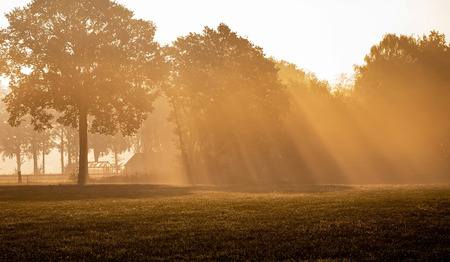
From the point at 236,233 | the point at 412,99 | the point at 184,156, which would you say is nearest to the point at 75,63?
the point at 184,156

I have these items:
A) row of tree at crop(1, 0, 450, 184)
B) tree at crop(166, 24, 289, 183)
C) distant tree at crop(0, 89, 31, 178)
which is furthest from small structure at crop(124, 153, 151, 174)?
tree at crop(166, 24, 289, 183)

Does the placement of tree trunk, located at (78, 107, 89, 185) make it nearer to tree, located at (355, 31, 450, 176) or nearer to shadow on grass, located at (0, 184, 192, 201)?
shadow on grass, located at (0, 184, 192, 201)

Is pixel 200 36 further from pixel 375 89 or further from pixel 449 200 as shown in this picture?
pixel 449 200

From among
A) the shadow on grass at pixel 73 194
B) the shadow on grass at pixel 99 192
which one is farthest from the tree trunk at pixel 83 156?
the shadow on grass at pixel 73 194

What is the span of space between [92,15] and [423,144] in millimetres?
53543

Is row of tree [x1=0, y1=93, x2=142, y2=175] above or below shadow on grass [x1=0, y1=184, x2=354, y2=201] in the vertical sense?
above

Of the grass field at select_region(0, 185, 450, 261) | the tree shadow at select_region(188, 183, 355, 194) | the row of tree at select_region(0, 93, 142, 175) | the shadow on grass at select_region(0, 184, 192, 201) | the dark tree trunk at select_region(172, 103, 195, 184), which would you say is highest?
the row of tree at select_region(0, 93, 142, 175)

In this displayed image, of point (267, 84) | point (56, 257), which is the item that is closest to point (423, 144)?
point (267, 84)

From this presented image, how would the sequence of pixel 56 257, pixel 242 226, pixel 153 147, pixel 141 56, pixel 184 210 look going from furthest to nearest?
1. pixel 153 147
2. pixel 141 56
3. pixel 184 210
4. pixel 242 226
5. pixel 56 257

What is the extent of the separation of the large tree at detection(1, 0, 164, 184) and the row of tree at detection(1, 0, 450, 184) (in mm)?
118

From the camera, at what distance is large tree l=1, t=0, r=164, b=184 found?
4531 centimetres

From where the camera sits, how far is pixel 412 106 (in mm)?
66500

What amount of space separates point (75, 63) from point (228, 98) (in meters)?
21.6

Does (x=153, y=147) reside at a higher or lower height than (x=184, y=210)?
higher
